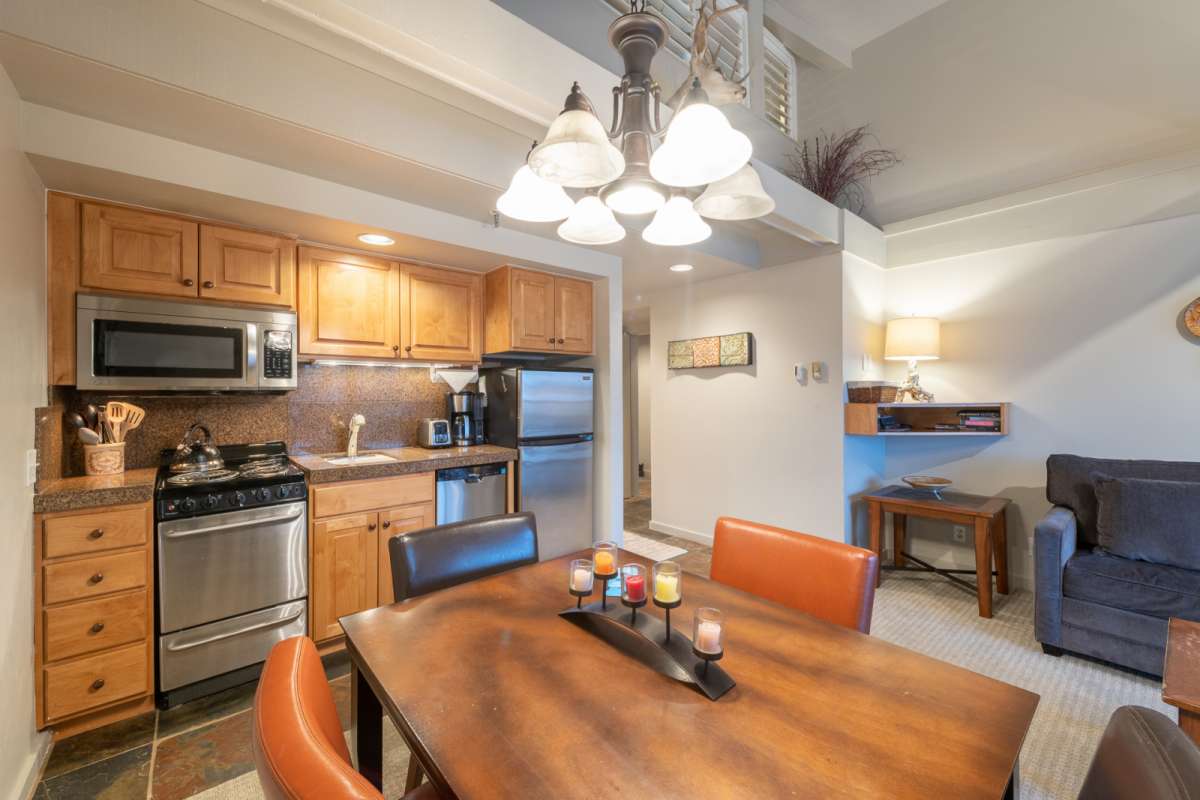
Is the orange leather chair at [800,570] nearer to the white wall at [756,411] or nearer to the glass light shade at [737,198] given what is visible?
the glass light shade at [737,198]

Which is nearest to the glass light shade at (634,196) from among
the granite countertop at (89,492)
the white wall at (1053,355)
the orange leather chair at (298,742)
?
the orange leather chair at (298,742)

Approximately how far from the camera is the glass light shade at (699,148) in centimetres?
112

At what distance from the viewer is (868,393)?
11.3 ft

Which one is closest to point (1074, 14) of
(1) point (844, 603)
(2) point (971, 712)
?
(1) point (844, 603)

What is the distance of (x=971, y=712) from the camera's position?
2.99 ft

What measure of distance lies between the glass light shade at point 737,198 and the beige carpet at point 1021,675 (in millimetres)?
2128

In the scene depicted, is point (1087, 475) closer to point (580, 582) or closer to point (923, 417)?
point (923, 417)

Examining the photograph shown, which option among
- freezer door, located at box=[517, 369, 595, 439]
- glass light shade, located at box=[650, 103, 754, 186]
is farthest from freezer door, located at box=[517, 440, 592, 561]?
glass light shade, located at box=[650, 103, 754, 186]

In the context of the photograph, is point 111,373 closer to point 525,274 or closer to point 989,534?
point 525,274

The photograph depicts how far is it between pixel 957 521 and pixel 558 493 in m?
2.55

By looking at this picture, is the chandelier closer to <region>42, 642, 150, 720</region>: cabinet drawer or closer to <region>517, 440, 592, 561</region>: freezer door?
<region>517, 440, 592, 561</region>: freezer door

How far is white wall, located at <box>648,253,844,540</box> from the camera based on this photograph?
11.7 ft

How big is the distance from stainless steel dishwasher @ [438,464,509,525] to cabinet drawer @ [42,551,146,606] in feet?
4.12

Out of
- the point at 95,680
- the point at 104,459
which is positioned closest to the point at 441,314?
the point at 104,459
